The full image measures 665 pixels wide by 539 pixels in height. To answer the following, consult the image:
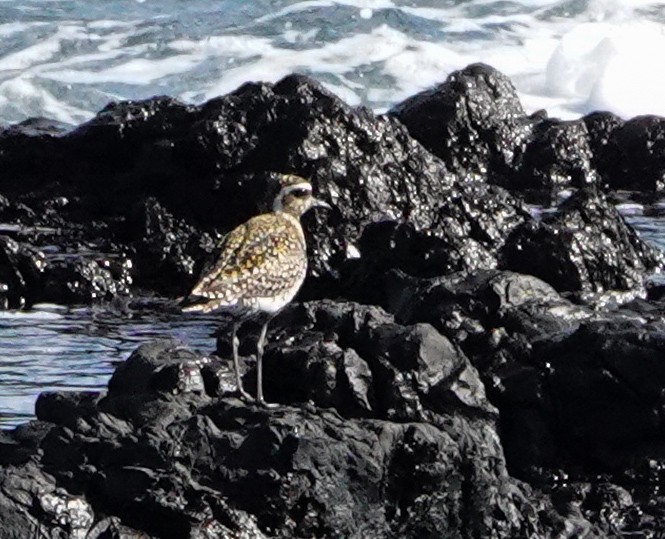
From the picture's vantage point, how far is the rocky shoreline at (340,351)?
6.41 m

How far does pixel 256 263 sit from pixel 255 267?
0.03m

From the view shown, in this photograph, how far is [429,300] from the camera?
867 cm

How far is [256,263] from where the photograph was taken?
25.5 ft

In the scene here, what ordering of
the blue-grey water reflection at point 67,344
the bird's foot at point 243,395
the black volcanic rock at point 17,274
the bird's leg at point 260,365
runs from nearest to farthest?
the bird's foot at point 243,395 < the bird's leg at point 260,365 < the blue-grey water reflection at point 67,344 < the black volcanic rock at point 17,274

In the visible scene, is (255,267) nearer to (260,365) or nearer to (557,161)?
(260,365)

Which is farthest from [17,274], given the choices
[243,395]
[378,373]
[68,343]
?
[378,373]

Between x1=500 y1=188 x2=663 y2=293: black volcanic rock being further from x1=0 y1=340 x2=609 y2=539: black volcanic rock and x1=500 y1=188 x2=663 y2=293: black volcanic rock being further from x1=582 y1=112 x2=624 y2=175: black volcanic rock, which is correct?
x1=582 y1=112 x2=624 y2=175: black volcanic rock

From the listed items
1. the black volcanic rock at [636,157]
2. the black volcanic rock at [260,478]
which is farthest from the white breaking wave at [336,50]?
the black volcanic rock at [260,478]

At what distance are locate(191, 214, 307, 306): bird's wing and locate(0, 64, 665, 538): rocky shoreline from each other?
31 centimetres

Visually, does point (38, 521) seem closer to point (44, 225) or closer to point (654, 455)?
point (654, 455)

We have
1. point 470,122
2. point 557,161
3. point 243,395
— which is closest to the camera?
point 243,395

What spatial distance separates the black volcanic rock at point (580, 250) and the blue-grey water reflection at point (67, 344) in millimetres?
2008

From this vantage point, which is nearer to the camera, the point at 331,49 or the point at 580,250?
the point at 580,250

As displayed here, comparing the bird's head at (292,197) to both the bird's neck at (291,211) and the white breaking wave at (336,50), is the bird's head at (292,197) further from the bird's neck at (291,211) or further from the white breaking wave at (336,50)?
the white breaking wave at (336,50)
